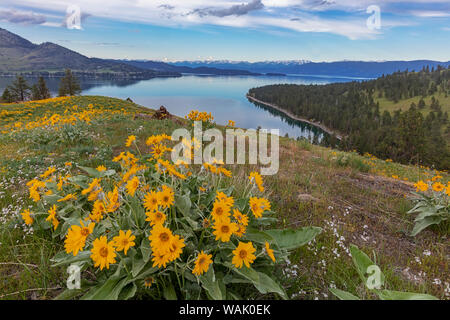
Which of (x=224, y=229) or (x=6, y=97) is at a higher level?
(x=6, y=97)

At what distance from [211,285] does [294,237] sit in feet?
3.46

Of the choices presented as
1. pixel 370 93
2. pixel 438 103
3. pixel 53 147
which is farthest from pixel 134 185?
pixel 370 93

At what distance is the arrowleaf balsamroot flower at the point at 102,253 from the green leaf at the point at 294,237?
1.46 meters

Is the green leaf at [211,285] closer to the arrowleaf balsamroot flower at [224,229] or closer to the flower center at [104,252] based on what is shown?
the arrowleaf balsamroot flower at [224,229]

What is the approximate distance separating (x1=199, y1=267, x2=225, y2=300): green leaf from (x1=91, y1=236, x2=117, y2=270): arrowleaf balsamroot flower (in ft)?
2.14

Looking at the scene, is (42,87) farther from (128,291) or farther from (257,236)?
(257,236)

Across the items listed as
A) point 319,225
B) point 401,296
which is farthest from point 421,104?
point 401,296

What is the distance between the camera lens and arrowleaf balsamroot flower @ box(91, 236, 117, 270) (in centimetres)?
145

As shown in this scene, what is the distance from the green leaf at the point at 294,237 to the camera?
235 centimetres

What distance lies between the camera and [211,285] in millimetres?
1748

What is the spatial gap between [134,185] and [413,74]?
172414 mm

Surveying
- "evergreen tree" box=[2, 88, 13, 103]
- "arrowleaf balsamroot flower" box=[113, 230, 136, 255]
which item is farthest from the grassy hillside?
"evergreen tree" box=[2, 88, 13, 103]

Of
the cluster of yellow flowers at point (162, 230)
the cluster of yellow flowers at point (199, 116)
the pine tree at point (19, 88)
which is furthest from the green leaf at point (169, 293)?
the pine tree at point (19, 88)
